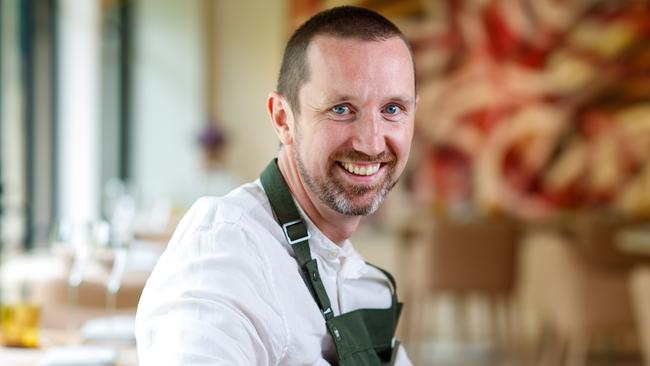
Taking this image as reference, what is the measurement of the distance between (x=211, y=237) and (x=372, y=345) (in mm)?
364

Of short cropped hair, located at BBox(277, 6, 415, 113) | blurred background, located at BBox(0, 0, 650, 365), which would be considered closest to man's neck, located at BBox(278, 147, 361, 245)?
short cropped hair, located at BBox(277, 6, 415, 113)

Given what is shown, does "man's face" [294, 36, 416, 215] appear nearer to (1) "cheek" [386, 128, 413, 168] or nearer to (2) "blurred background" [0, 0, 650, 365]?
(1) "cheek" [386, 128, 413, 168]

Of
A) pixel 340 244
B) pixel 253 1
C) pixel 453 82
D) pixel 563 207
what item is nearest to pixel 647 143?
pixel 563 207

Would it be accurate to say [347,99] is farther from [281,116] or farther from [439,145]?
[439,145]

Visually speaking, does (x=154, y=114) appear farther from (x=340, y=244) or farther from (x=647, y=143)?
→ (x=340, y=244)

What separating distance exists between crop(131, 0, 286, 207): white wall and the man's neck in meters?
7.06

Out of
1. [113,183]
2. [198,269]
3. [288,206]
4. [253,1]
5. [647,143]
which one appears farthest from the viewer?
[253,1]

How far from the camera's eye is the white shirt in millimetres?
1135

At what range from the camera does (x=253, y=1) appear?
8.66m

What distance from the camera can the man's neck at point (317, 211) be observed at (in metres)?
1.49

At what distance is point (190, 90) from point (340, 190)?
743cm

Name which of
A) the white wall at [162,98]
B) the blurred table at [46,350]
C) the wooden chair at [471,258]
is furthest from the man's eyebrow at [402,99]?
the white wall at [162,98]

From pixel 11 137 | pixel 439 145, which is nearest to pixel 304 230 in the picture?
pixel 11 137

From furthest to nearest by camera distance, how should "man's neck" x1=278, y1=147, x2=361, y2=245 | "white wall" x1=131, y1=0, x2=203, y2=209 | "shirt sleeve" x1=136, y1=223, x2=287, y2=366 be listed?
"white wall" x1=131, y1=0, x2=203, y2=209 → "man's neck" x1=278, y1=147, x2=361, y2=245 → "shirt sleeve" x1=136, y1=223, x2=287, y2=366
